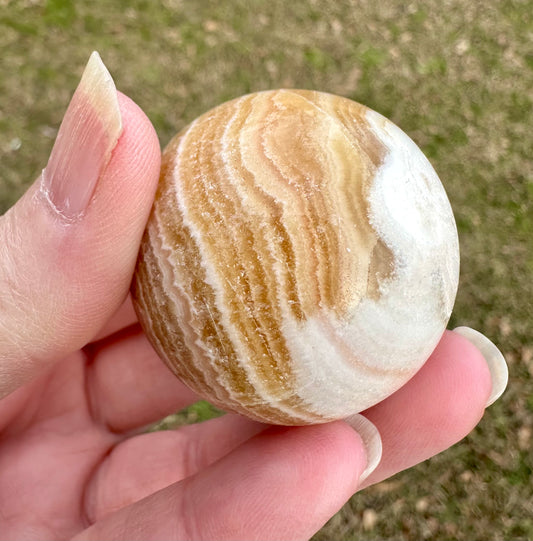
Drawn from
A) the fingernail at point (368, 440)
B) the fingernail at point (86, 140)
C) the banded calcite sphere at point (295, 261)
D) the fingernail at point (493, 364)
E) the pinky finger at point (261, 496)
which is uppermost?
the fingernail at point (86, 140)

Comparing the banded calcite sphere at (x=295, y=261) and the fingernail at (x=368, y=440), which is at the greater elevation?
the banded calcite sphere at (x=295, y=261)

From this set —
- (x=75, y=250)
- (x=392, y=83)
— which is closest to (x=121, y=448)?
(x=75, y=250)

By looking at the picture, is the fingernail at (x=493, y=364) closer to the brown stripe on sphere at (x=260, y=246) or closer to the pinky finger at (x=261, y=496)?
the pinky finger at (x=261, y=496)

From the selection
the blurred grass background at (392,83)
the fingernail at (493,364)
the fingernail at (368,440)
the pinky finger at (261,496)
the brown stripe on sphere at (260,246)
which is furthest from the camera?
the blurred grass background at (392,83)

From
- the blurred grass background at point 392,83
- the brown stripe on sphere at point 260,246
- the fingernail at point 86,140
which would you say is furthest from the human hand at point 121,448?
the blurred grass background at point 392,83

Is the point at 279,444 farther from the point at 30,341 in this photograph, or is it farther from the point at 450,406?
the point at 30,341

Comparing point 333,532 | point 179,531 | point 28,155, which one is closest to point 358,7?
point 28,155

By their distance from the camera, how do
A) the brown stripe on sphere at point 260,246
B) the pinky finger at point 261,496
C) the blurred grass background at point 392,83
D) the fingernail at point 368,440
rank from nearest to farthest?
the brown stripe on sphere at point 260,246, the pinky finger at point 261,496, the fingernail at point 368,440, the blurred grass background at point 392,83

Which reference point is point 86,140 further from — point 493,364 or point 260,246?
point 493,364
